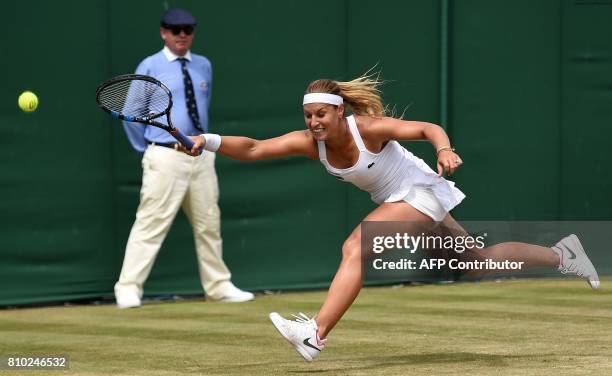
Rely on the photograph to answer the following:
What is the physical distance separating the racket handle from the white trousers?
3380 mm

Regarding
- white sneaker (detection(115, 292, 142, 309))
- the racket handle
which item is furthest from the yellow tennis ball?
the racket handle

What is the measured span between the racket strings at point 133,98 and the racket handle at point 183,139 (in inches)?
19.6

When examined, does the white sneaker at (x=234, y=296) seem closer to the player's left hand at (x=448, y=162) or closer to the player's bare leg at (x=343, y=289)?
the player's bare leg at (x=343, y=289)

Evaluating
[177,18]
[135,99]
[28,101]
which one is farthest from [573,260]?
[28,101]

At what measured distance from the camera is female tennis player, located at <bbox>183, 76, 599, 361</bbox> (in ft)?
24.3

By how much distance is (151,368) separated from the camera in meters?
7.59

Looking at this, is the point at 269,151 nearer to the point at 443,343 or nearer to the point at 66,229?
the point at 443,343

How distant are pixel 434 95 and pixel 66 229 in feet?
11.9

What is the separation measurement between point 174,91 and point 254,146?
10.6ft

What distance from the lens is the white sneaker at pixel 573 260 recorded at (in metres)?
8.55

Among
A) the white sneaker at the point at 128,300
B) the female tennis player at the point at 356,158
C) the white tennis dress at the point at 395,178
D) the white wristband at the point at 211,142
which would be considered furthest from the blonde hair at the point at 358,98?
the white sneaker at the point at 128,300

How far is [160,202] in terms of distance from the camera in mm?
10953

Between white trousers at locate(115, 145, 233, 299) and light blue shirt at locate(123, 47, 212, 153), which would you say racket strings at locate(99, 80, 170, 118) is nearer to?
light blue shirt at locate(123, 47, 212, 153)

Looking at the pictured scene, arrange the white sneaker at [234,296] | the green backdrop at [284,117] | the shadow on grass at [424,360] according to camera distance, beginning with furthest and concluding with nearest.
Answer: the white sneaker at [234,296], the green backdrop at [284,117], the shadow on grass at [424,360]
